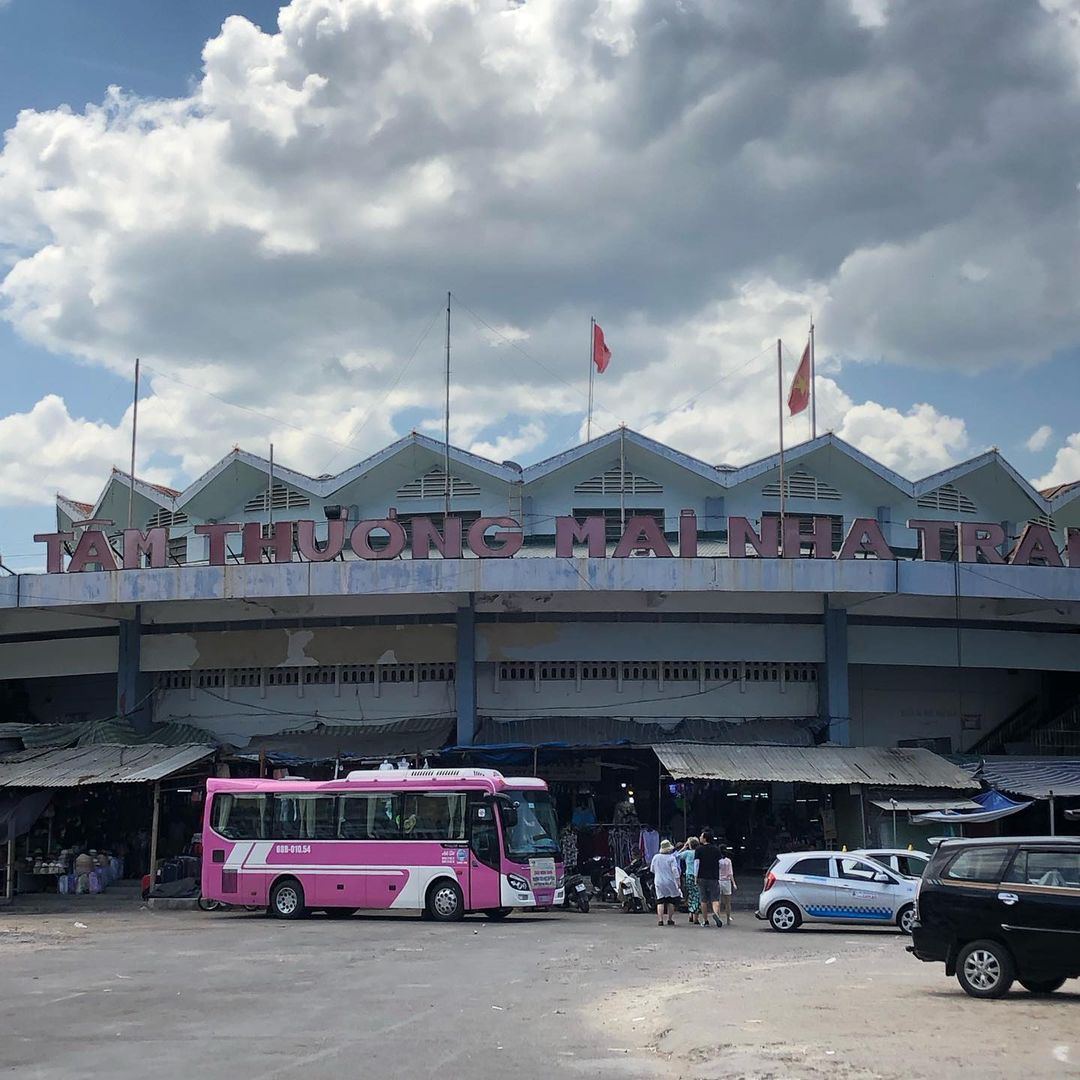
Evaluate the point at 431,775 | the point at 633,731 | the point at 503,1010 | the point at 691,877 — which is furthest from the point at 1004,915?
the point at 633,731

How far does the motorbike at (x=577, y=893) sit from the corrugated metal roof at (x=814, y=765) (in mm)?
2691

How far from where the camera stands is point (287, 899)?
2492cm

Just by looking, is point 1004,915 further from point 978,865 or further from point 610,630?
point 610,630

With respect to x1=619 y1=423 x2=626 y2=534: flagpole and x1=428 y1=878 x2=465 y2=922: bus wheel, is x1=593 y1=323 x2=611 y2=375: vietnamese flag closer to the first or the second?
x1=619 y1=423 x2=626 y2=534: flagpole

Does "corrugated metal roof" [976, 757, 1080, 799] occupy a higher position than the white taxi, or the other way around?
"corrugated metal roof" [976, 757, 1080, 799]

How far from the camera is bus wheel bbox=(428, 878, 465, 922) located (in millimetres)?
23750

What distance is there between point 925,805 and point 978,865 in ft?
48.8

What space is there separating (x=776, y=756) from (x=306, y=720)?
11.3 metres

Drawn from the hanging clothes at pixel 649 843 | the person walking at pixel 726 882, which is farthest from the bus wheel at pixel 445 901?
the hanging clothes at pixel 649 843

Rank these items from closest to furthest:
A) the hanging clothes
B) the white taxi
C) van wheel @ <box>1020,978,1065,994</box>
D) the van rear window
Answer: van wheel @ <box>1020,978,1065,994</box>
the van rear window
the white taxi
the hanging clothes

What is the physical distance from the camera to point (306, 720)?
33.3 meters

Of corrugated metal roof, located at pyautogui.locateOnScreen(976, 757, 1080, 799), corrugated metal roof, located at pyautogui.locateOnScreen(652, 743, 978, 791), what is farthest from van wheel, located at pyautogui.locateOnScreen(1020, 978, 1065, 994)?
corrugated metal roof, located at pyautogui.locateOnScreen(976, 757, 1080, 799)

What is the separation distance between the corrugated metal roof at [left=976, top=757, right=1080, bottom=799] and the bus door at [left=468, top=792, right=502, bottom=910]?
439 inches

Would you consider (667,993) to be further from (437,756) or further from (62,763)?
(62,763)
